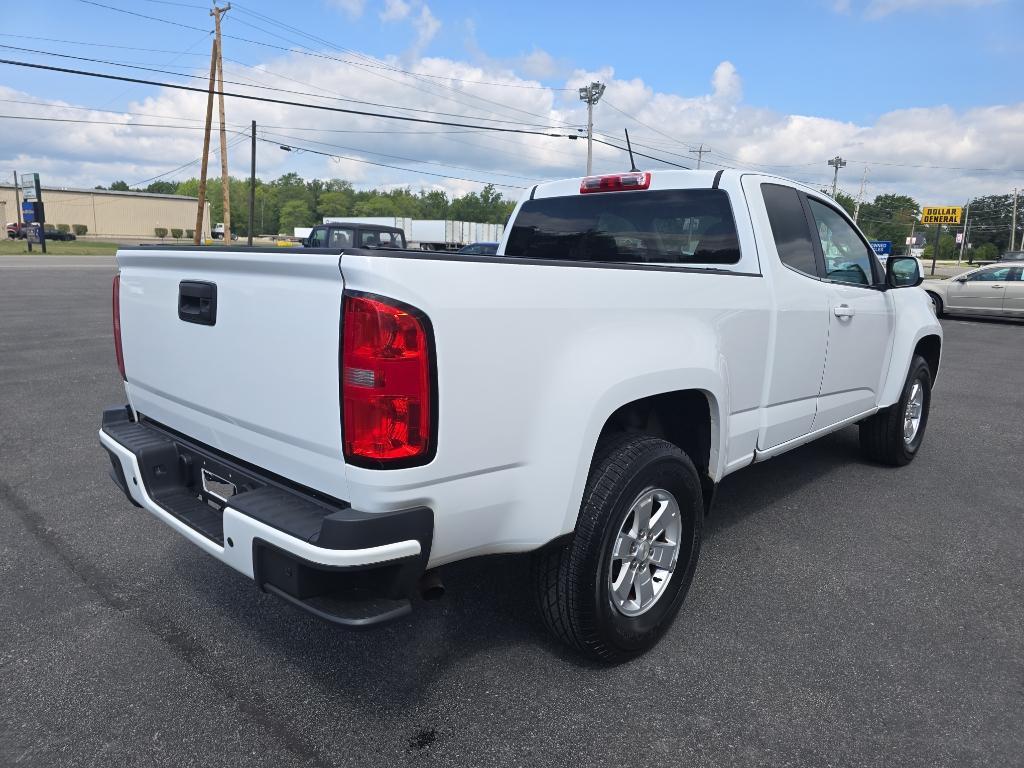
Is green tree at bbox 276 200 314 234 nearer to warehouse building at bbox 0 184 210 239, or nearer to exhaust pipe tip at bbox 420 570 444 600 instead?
warehouse building at bbox 0 184 210 239

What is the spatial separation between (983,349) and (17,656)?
1475 centimetres

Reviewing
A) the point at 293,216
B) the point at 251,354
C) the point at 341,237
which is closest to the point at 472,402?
the point at 251,354

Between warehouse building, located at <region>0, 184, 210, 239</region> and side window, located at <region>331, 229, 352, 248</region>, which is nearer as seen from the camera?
side window, located at <region>331, 229, 352, 248</region>

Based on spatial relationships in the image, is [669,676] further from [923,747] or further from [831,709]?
[923,747]

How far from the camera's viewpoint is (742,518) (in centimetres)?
436

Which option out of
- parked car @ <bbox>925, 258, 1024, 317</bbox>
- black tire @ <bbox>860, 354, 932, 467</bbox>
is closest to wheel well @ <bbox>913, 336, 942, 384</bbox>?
black tire @ <bbox>860, 354, 932, 467</bbox>

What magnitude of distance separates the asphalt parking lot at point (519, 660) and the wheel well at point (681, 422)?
26.4 inches

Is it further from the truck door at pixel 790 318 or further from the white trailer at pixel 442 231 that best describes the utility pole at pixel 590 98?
the truck door at pixel 790 318

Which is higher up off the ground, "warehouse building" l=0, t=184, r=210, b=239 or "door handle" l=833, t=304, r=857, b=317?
"warehouse building" l=0, t=184, r=210, b=239

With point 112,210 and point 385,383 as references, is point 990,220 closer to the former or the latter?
point 112,210

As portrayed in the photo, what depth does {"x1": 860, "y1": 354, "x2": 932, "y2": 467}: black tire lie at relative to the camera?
5199 millimetres

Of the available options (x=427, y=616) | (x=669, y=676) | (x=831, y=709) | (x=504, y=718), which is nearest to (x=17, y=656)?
(x=427, y=616)

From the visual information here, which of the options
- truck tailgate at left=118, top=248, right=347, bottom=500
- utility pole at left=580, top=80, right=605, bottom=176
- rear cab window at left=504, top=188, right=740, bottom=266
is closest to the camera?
truck tailgate at left=118, top=248, right=347, bottom=500

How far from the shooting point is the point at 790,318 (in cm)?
354
